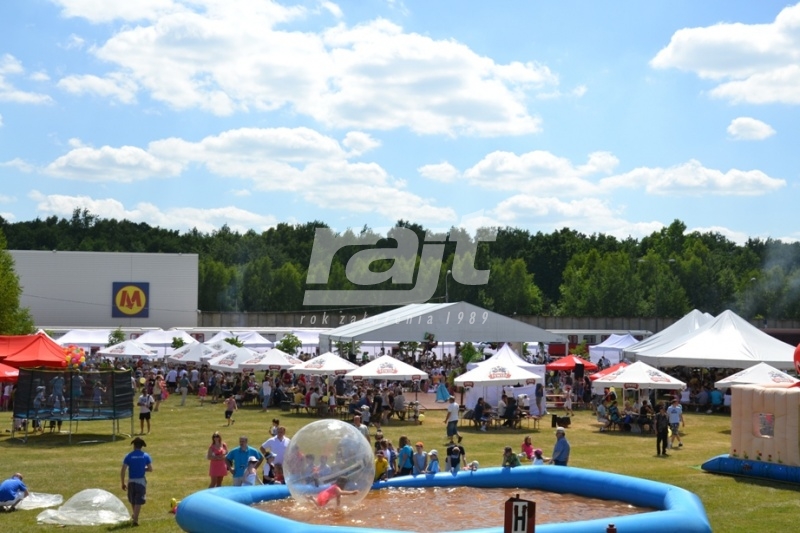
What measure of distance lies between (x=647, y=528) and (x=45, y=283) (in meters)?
66.8

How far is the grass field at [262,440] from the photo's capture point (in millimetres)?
15703

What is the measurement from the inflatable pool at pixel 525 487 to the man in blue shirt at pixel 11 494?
4215 mm

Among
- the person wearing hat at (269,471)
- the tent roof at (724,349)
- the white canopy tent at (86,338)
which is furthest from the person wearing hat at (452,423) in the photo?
the white canopy tent at (86,338)

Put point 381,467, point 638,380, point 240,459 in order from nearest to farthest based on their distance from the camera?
point 240,459 < point 381,467 < point 638,380

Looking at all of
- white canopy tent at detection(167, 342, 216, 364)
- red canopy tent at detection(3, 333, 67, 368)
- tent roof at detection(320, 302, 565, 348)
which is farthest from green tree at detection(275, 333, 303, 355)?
red canopy tent at detection(3, 333, 67, 368)

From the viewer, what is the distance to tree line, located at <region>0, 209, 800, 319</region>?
90875 millimetres

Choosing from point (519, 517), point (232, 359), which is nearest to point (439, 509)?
point (519, 517)

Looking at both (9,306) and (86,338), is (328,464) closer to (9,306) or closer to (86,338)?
(9,306)

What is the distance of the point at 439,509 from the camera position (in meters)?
14.0

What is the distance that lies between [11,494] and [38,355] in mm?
15822

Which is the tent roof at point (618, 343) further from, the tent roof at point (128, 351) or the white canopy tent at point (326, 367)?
the tent roof at point (128, 351)

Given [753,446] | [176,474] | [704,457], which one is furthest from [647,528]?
[704,457]

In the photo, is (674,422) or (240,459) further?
(674,422)

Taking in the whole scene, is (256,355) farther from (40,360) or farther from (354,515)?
(354,515)
